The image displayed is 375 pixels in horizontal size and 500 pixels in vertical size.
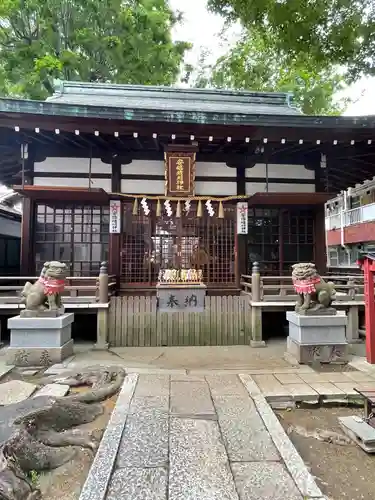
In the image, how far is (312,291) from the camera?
610 centimetres

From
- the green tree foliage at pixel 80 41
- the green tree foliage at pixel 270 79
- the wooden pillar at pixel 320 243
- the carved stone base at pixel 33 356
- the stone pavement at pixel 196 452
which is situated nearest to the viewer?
the stone pavement at pixel 196 452

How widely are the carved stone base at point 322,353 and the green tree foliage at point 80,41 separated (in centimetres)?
1623

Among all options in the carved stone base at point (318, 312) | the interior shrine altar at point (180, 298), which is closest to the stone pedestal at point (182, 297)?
the interior shrine altar at point (180, 298)

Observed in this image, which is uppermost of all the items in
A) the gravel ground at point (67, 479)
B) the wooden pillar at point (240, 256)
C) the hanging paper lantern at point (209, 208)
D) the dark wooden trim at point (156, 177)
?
the dark wooden trim at point (156, 177)

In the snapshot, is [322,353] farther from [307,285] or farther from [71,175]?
[71,175]

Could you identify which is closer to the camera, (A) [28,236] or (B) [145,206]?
(B) [145,206]

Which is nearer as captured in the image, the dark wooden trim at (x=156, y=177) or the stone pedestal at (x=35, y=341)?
the stone pedestal at (x=35, y=341)

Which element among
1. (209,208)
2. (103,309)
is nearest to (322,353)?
(209,208)

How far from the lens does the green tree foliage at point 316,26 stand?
424cm

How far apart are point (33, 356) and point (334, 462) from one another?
5.21 m

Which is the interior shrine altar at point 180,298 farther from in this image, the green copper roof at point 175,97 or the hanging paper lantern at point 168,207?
the green copper roof at point 175,97

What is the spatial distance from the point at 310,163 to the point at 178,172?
4050mm

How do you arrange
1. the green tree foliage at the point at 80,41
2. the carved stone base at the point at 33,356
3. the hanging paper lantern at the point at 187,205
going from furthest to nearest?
the green tree foliage at the point at 80,41 < the hanging paper lantern at the point at 187,205 < the carved stone base at the point at 33,356

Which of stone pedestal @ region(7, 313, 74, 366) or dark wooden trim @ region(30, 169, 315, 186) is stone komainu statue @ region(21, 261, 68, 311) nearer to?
stone pedestal @ region(7, 313, 74, 366)
